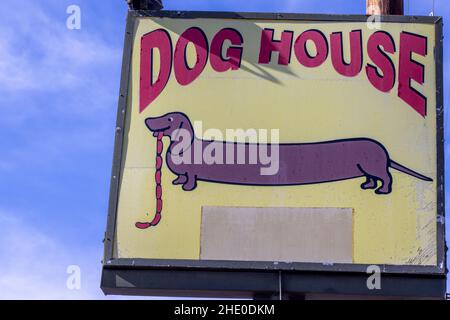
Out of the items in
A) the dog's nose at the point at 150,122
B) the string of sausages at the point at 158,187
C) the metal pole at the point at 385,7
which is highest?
the metal pole at the point at 385,7

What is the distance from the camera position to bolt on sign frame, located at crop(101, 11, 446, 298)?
979cm

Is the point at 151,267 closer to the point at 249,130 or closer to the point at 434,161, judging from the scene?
the point at 249,130

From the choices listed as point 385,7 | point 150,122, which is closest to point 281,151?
point 150,122

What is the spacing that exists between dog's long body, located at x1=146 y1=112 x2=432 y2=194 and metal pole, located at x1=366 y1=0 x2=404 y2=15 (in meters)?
1.80

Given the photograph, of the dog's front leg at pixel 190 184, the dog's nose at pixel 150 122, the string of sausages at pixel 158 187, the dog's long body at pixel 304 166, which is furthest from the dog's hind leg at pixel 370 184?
the dog's nose at pixel 150 122

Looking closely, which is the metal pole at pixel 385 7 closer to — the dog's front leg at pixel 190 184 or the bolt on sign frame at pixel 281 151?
the bolt on sign frame at pixel 281 151

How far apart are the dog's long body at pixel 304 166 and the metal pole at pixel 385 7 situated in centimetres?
180

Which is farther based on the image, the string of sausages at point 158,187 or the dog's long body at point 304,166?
the dog's long body at point 304,166

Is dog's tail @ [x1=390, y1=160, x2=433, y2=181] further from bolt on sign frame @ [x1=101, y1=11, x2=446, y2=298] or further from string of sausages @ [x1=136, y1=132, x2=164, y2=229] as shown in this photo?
string of sausages @ [x1=136, y1=132, x2=164, y2=229]

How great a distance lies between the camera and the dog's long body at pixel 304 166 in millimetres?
10172

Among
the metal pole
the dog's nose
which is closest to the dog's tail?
the metal pole
